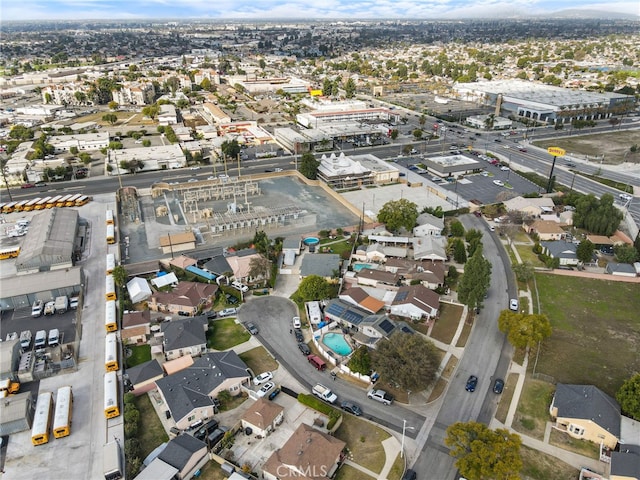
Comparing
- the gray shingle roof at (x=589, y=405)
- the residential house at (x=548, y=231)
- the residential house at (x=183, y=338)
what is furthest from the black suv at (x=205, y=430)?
the residential house at (x=548, y=231)

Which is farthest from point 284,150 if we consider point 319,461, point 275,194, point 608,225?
point 319,461

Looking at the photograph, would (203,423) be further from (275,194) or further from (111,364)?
(275,194)

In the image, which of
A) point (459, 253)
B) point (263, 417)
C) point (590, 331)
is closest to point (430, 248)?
point (459, 253)

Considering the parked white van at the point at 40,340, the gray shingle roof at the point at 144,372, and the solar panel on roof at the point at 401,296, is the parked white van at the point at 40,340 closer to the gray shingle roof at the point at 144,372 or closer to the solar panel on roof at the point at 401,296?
the gray shingle roof at the point at 144,372

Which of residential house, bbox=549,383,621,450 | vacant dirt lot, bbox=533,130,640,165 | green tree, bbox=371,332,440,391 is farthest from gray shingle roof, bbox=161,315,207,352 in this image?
vacant dirt lot, bbox=533,130,640,165

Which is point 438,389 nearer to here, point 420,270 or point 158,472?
point 420,270
